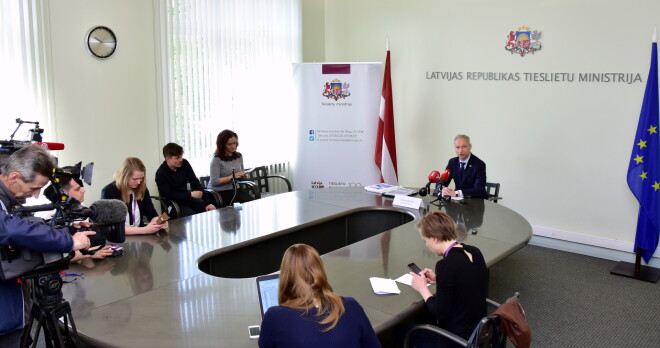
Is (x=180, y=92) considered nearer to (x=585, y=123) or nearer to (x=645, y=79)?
(x=585, y=123)

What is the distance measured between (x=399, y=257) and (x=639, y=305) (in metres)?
2.39

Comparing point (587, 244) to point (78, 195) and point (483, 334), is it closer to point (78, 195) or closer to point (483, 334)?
point (483, 334)

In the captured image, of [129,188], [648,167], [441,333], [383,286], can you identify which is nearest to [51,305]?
[383,286]

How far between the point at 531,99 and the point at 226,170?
10.7 ft

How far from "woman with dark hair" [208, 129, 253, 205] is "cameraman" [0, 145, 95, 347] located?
3.29m

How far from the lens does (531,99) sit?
5.77 m

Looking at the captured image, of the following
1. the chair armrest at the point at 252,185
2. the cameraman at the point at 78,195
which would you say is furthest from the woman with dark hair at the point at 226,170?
the cameraman at the point at 78,195

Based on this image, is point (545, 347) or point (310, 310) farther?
point (545, 347)

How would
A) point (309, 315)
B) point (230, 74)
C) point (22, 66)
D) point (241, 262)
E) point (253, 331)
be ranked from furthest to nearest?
point (230, 74) → point (22, 66) → point (241, 262) → point (253, 331) → point (309, 315)

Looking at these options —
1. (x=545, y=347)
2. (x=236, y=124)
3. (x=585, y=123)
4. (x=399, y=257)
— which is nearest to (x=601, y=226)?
(x=585, y=123)

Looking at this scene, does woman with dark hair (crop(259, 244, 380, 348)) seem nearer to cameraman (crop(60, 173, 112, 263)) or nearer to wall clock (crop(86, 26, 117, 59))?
cameraman (crop(60, 173, 112, 263))

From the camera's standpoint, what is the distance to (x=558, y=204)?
5742mm

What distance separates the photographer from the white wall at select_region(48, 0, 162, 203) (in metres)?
4.79

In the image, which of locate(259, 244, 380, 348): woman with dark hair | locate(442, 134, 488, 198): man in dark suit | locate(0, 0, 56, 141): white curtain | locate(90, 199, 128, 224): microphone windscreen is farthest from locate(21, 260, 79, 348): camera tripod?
locate(442, 134, 488, 198): man in dark suit
